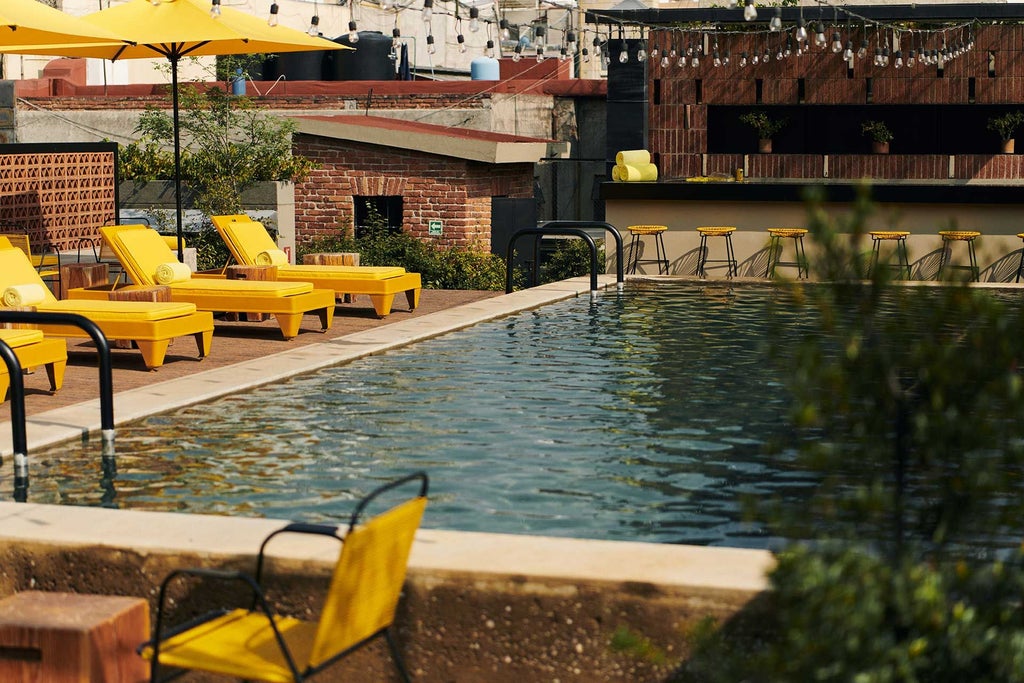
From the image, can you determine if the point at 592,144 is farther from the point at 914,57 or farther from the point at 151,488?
the point at 151,488

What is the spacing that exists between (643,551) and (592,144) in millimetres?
31082

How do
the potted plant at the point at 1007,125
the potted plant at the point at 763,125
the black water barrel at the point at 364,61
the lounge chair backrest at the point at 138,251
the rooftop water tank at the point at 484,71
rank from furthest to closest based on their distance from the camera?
the rooftop water tank at the point at 484,71
the black water barrel at the point at 364,61
the potted plant at the point at 763,125
the potted plant at the point at 1007,125
the lounge chair backrest at the point at 138,251

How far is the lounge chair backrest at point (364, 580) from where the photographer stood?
4.66 metres

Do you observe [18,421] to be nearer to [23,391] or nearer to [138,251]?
[23,391]

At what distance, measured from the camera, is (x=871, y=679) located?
350cm

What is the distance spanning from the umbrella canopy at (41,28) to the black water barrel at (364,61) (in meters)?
22.0

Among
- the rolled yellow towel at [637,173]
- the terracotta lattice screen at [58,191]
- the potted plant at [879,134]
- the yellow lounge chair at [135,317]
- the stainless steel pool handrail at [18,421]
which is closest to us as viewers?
the stainless steel pool handrail at [18,421]

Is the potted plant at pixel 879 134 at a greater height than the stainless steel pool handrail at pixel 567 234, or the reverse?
the potted plant at pixel 879 134

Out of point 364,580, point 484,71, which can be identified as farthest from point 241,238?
point 484,71

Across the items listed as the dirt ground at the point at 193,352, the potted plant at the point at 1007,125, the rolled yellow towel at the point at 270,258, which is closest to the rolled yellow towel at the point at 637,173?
the potted plant at the point at 1007,125

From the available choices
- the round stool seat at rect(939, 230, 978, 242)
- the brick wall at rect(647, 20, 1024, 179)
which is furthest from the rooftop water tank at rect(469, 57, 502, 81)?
the round stool seat at rect(939, 230, 978, 242)

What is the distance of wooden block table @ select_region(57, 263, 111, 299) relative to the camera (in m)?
14.7

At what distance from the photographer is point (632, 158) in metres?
27.1

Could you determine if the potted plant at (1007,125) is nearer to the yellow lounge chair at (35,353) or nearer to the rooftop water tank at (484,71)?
the rooftop water tank at (484,71)
